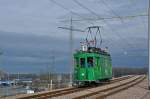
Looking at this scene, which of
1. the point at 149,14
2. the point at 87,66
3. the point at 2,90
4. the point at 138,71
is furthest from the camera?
the point at 138,71

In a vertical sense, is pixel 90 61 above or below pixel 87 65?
above

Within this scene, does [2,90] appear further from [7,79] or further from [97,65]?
[97,65]

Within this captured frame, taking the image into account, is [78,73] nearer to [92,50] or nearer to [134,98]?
[92,50]

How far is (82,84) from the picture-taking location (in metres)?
35.4

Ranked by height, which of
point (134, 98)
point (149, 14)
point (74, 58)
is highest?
point (149, 14)

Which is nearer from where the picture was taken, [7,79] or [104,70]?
[7,79]

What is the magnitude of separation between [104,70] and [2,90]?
11.6m

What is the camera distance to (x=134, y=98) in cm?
2222

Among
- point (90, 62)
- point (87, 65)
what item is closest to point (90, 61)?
point (90, 62)

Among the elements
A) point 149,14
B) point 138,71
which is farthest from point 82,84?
point 138,71

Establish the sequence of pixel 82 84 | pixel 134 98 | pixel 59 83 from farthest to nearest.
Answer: pixel 59 83
pixel 82 84
pixel 134 98

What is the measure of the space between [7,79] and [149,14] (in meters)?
13.4

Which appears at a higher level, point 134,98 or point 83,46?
point 83,46

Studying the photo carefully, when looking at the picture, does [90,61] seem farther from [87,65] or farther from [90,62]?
[87,65]
